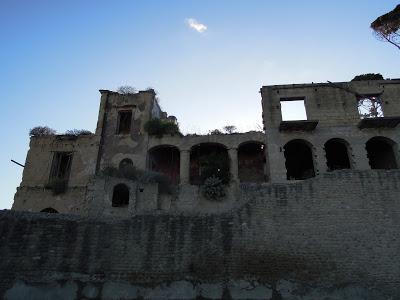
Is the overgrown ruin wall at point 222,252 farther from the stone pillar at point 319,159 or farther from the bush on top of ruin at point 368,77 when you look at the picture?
the bush on top of ruin at point 368,77

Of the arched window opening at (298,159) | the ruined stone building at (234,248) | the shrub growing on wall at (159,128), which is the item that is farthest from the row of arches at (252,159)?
the ruined stone building at (234,248)

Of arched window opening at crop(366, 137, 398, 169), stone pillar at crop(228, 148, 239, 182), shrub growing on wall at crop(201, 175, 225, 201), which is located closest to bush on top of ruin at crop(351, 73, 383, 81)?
arched window opening at crop(366, 137, 398, 169)

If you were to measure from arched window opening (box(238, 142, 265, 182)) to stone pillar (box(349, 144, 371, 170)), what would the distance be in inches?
181

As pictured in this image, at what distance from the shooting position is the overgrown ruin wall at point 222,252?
31.3ft

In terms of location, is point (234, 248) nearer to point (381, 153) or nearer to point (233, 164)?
point (233, 164)

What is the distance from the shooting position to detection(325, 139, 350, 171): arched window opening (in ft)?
69.8

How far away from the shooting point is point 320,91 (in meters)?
21.2

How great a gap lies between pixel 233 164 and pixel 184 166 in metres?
2.65

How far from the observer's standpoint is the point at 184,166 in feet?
69.1

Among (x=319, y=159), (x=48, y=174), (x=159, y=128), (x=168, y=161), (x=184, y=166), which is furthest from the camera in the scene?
(x=168, y=161)

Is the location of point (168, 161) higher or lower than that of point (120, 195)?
higher

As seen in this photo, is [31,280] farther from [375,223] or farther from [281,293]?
[375,223]

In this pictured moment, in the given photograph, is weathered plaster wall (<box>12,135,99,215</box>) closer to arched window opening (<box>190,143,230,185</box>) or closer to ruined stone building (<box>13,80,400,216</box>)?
ruined stone building (<box>13,80,400,216</box>)

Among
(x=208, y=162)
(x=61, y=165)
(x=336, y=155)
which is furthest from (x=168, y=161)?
(x=336, y=155)
